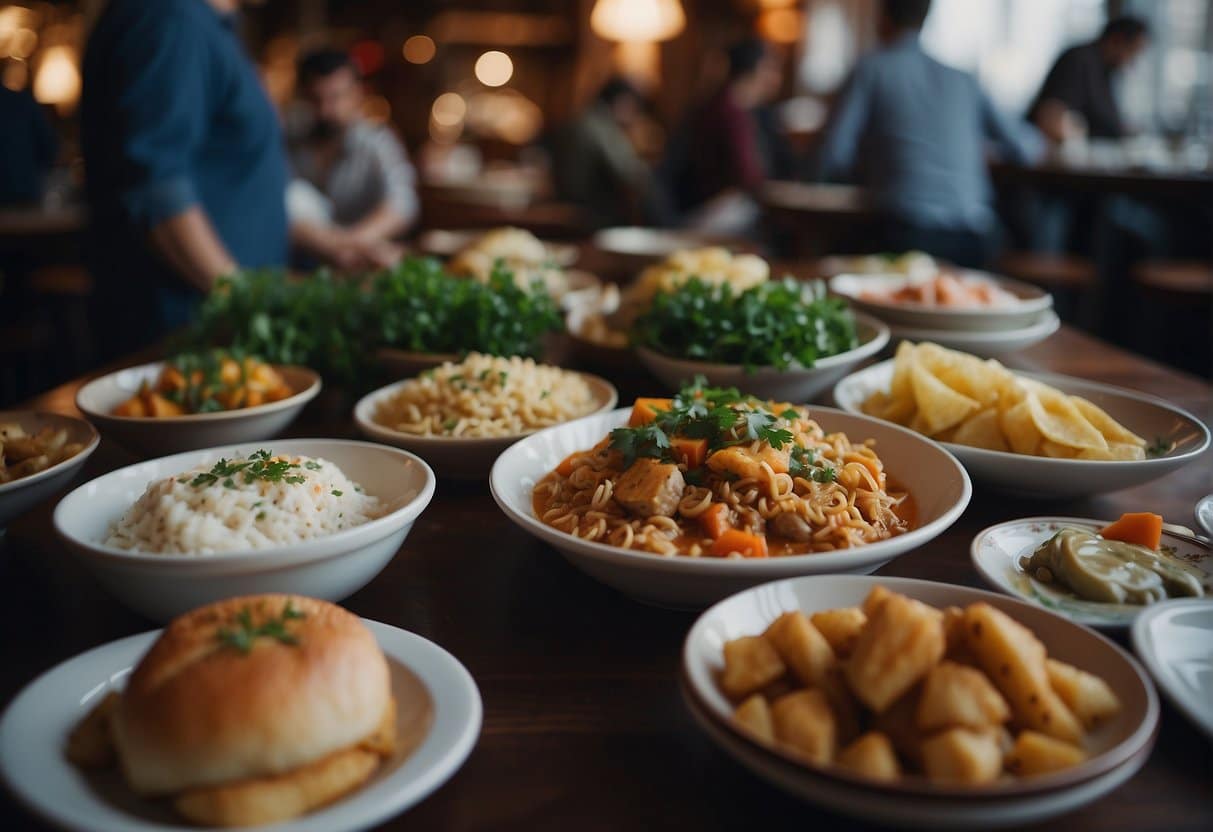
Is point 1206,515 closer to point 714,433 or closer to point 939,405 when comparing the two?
point 939,405

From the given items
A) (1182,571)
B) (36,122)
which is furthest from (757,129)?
(1182,571)

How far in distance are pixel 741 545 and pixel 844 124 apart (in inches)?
213

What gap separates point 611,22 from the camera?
8977 millimetres

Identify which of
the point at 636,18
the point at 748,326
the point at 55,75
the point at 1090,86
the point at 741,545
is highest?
the point at 636,18

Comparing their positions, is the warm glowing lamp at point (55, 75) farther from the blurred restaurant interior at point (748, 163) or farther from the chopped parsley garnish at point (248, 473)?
the chopped parsley garnish at point (248, 473)

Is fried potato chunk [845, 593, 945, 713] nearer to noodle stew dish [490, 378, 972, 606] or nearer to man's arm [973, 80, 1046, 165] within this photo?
noodle stew dish [490, 378, 972, 606]

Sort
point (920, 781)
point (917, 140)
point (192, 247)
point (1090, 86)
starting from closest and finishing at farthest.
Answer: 1. point (920, 781)
2. point (192, 247)
3. point (917, 140)
4. point (1090, 86)

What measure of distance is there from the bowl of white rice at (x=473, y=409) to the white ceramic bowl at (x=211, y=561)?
28cm

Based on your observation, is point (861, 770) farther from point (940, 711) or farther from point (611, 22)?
point (611, 22)

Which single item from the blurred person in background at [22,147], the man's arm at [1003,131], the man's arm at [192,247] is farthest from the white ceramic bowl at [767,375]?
the blurred person in background at [22,147]

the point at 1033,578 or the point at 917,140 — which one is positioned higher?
the point at 917,140

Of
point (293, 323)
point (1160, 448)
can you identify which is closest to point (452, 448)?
point (293, 323)

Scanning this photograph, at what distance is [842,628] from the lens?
0.97m

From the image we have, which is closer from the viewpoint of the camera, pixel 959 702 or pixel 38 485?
pixel 959 702
